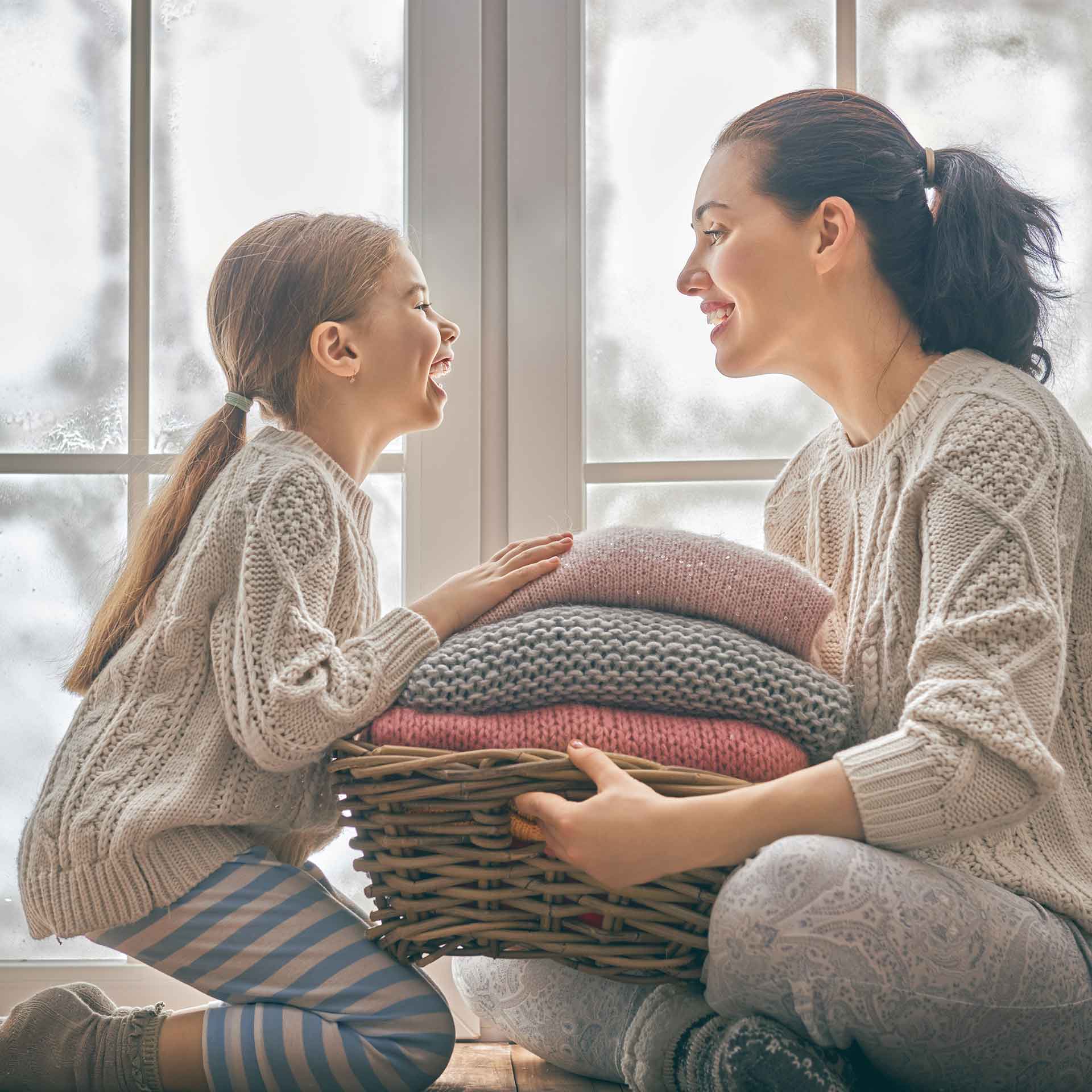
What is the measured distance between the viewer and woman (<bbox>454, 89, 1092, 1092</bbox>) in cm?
91

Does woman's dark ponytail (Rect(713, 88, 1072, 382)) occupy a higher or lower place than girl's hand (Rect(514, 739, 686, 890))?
higher

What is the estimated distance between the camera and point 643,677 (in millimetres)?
1024

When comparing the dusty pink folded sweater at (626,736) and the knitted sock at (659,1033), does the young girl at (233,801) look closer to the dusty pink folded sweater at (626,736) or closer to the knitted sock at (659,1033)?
Answer: the dusty pink folded sweater at (626,736)

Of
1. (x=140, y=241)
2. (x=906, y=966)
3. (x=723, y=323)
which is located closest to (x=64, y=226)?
(x=140, y=241)

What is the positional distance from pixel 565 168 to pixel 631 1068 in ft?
3.73

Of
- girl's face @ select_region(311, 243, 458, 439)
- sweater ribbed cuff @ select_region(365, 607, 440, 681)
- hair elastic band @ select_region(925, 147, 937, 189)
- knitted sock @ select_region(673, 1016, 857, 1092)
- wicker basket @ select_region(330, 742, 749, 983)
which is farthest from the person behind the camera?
girl's face @ select_region(311, 243, 458, 439)

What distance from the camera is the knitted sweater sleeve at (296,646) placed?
3.43ft

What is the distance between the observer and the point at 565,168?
61.7 inches

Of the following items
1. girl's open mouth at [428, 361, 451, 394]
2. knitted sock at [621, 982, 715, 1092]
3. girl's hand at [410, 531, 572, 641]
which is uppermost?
girl's open mouth at [428, 361, 451, 394]

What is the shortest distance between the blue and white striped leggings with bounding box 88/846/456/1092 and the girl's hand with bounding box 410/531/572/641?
0.30 metres

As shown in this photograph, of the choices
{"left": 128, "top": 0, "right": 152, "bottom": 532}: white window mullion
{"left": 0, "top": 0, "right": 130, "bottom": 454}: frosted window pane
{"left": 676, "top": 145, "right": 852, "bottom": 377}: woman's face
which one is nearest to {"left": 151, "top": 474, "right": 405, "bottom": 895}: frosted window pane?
{"left": 128, "top": 0, "right": 152, "bottom": 532}: white window mullion

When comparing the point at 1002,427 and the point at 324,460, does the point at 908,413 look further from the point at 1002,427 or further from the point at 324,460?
the point at 324,460

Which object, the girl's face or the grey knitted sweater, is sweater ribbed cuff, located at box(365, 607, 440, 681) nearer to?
the grey knitted sweater

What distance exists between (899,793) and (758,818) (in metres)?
0.12
